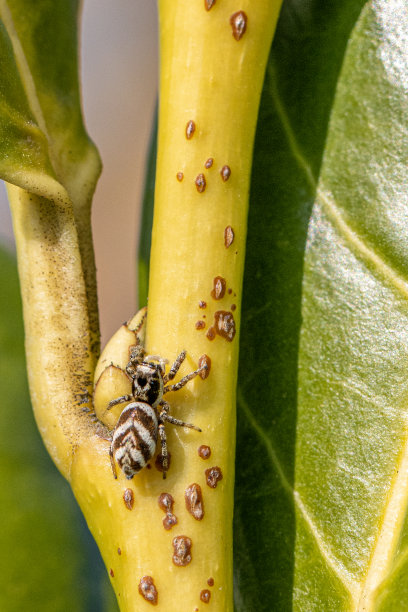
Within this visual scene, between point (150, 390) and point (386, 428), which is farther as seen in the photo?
point (150, 390)

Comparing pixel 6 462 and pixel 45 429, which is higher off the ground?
pixel 45 429

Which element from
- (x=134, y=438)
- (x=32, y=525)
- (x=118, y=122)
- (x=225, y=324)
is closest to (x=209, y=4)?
(x=225, y=324)

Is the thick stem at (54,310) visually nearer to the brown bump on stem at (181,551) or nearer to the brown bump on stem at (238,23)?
the brown bump on stem at (181,551)

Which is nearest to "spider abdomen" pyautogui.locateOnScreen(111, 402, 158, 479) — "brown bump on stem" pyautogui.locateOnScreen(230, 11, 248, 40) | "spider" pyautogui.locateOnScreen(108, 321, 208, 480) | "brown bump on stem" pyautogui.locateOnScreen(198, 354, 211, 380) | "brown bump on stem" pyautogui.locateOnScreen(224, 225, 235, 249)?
"spider" pyautogui.locateOnScreen(108, 321, 208, 480)

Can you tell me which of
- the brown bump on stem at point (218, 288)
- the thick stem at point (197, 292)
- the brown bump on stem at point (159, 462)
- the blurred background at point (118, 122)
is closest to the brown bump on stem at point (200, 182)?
the thick stem at point (197, 292)

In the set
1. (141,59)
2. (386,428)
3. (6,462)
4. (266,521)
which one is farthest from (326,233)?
(141,59)

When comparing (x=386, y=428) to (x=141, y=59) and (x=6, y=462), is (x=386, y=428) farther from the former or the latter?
(x=141, y=59)

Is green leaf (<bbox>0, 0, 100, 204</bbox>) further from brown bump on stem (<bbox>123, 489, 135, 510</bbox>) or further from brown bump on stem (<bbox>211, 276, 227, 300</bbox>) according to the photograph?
brown bump on stem (<bbox>123, 489, 135, 510</bbox>)
